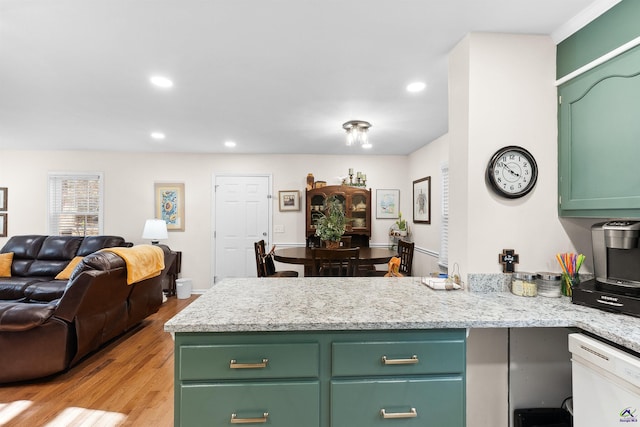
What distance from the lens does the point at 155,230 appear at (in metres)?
4.68

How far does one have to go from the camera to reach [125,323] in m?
3.19

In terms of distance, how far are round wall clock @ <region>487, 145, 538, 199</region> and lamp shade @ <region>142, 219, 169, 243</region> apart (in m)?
4.47

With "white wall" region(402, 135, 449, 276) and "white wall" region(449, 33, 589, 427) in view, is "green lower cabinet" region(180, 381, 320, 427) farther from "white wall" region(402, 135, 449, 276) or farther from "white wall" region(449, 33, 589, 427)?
"white wall" region(402, 135, 449, 276)

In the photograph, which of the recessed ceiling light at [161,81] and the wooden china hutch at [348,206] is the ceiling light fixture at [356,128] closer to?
the wooden china hutch at [348,206]

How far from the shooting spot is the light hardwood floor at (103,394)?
6.62ft

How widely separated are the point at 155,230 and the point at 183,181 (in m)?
0.95

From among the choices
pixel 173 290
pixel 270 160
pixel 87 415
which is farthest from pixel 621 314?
pixel 173 290

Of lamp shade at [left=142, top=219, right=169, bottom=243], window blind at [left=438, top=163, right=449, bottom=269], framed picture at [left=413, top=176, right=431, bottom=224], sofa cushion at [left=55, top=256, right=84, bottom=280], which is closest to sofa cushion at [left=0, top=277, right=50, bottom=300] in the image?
sofa cushion at [left=55, top=256, right=84, bottom=280]

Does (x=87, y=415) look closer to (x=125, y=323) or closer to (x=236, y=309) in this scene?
(x=125, y=323)

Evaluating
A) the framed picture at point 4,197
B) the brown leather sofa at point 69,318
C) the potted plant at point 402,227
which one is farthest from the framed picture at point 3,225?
the potted plant at point 402,227

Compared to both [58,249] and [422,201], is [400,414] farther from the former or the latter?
[58,249]

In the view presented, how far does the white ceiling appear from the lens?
1.59 m

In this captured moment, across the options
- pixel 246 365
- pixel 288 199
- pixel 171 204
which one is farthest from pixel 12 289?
pixel 246 365

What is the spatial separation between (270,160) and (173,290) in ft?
8.71
